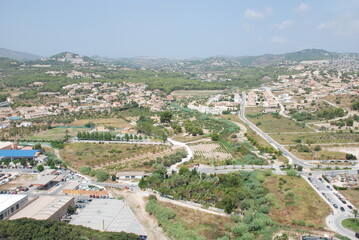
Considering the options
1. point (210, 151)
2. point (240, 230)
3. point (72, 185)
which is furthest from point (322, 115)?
point (72, 185)

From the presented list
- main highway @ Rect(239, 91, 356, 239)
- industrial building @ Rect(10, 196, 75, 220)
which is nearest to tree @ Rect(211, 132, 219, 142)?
main highway @ Rect(239, 91, 356, 239)

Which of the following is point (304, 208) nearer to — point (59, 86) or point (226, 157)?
point (226, 157)

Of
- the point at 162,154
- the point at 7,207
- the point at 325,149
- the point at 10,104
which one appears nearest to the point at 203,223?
the point at 7,207

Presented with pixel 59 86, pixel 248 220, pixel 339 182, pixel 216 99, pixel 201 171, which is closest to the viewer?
pixel 248 220

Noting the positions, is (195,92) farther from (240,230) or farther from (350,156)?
(240,230)

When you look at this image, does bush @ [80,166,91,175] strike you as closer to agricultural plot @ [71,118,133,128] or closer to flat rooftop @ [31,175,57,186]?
flat rooftop @ [31,175,57,186]

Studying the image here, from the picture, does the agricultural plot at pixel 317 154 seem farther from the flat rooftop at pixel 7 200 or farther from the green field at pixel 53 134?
the green field at pixel 53 134
